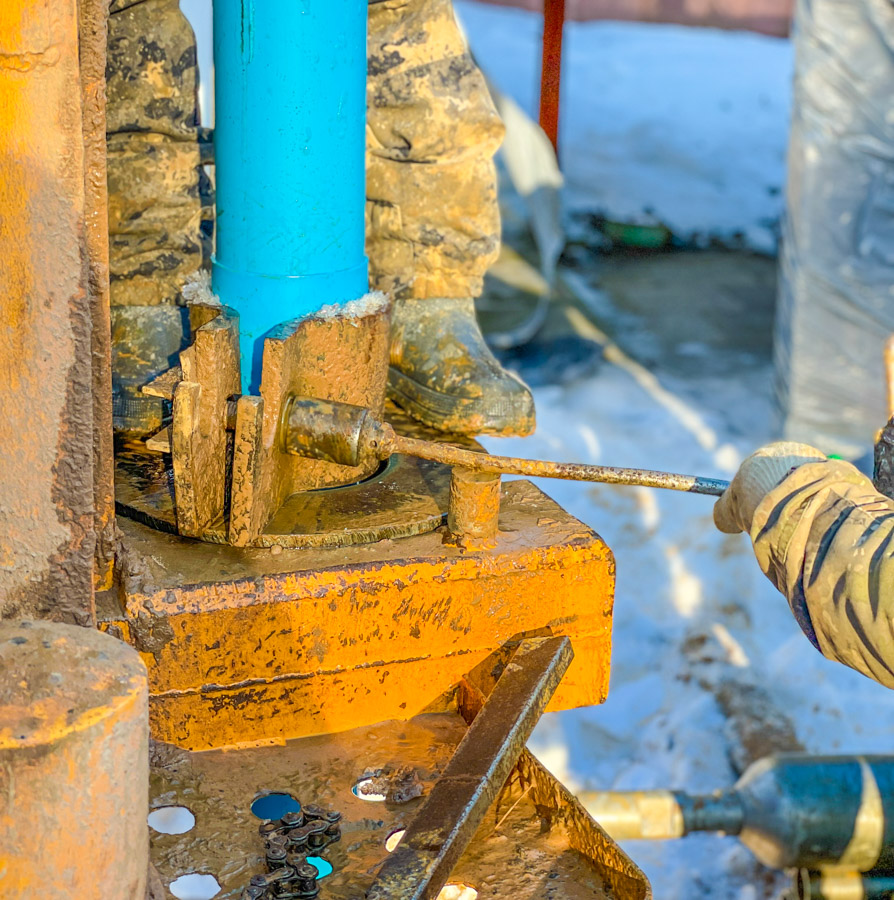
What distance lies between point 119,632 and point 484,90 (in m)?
1.10

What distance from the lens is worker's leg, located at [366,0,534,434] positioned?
1938 mm

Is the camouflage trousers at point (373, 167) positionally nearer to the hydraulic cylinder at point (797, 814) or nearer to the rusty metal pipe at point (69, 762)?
the rusty metal pipe at point (69, 762)

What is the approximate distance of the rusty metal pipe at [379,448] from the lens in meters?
1.44

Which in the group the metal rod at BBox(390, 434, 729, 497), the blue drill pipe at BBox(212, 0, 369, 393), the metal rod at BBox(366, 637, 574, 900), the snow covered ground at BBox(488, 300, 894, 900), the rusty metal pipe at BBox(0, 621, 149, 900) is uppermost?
the blue drill pipe at BBox(212, 0, 369, 393)

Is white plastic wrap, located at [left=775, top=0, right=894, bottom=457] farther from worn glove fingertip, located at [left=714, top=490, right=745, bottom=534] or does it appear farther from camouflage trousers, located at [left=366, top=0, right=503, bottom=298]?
worn glove fingertip, located at [left=714, top=490, right=745, bottom=534]

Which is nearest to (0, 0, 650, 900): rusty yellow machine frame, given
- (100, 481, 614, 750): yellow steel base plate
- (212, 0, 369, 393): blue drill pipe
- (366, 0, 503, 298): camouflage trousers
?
(100, 481, 614, 750): yellow steel base plate

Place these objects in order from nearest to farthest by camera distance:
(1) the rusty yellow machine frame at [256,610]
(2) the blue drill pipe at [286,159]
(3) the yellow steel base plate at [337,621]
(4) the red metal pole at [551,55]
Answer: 1. (1) the rusty yellow machine frame at [256,610]
2. (3) the yellow steel base plate at [337,621]
3. (2) the blue drill pipe at [286,159]
4. (4) the red metal pole at [551,55]

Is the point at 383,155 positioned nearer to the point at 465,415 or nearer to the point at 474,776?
the point at 465,415

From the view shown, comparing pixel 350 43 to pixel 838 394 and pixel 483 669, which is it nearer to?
pixel 483 669

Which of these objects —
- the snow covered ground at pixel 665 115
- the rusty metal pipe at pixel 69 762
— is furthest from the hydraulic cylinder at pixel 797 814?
Answer: the snow covered ground at pixel 665 115

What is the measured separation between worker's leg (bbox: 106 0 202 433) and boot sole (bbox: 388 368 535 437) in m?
0.38

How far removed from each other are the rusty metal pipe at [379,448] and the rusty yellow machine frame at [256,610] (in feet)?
0.28

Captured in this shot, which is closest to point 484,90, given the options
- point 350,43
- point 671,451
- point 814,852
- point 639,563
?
point 350,43

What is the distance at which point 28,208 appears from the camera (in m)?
1.16
